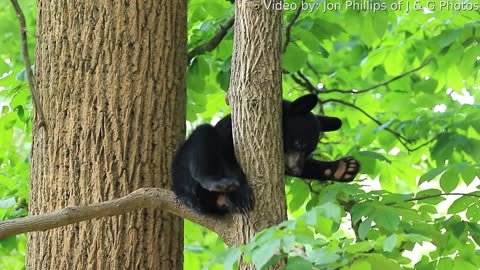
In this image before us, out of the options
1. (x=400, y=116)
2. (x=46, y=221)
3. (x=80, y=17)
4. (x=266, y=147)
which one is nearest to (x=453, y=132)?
(x=400, y=116)

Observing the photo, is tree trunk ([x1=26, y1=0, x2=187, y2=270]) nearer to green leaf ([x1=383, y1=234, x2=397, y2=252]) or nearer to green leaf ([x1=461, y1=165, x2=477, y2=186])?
green leaf ([x1=461, y1=165, x2=477, y2=186])

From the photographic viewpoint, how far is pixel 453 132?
4.14m

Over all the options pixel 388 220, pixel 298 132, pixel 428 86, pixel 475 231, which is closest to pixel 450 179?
pixel 475 231

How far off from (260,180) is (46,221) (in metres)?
0.76

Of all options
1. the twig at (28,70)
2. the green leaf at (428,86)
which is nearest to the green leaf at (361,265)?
the twig at (28,70)

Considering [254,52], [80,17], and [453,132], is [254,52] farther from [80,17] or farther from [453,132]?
[453,132]

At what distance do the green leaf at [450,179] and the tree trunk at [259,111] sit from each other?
105 centimetres

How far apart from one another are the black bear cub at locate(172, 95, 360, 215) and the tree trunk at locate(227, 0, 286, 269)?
0.06m

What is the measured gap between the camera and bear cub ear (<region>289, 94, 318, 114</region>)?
12.1 ft

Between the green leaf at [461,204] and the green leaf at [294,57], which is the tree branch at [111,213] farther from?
the green leaf at [294,57]

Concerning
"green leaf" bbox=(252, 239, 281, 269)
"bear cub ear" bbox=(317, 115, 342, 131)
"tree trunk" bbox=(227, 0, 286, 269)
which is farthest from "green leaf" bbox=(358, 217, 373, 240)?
"bear cub ear" bbox=(317, 115, 342, 131)

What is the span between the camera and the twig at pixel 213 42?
12.8ft

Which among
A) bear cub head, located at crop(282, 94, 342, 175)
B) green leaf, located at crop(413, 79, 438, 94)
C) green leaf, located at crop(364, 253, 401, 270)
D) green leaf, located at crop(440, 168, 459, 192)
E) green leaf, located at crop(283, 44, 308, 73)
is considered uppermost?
green leaf, located at crop(283, 44, 308, 73)

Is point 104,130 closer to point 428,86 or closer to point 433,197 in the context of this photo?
point 433,197
